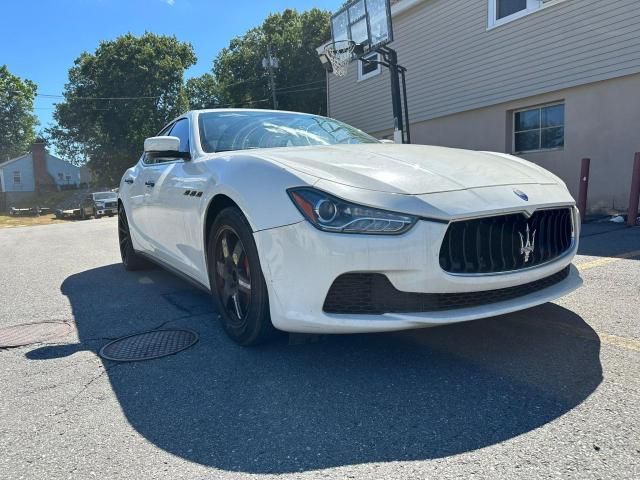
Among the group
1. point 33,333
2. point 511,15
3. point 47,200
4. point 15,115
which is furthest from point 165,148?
point 15,115

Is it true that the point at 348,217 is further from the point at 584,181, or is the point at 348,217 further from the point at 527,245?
the point at 584,181

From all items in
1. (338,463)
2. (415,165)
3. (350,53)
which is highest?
(350,53)

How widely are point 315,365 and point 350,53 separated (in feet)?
38.1

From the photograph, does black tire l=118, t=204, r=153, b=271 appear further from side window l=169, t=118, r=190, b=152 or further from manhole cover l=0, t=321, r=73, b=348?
manhole cover l=0, t=321, r=73, b=348

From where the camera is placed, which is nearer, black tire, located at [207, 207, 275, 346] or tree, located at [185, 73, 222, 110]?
black tire, located at [207, 207, 275, 346]

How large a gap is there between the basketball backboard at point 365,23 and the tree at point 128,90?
104 feet

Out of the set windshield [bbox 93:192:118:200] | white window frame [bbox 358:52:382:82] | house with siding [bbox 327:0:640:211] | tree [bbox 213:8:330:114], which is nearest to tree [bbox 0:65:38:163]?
tree [bbox 213:8:330:114]

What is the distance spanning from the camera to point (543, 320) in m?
3.32

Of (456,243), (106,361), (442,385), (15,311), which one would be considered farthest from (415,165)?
(15,311)

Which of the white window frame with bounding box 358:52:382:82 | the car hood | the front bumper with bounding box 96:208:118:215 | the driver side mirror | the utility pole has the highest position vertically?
the utility pole

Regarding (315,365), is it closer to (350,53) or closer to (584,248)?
(584,248)

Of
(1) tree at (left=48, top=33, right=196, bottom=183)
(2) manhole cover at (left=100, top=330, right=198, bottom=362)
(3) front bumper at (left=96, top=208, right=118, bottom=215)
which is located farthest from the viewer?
(1) tree at (left=48, top=33, right=196, bottom=183)

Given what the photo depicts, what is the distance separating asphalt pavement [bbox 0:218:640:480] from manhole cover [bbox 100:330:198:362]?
8 cm

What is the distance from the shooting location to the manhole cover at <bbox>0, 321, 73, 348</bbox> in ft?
11.6
